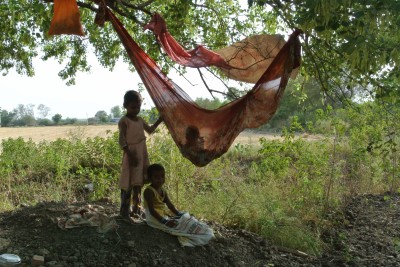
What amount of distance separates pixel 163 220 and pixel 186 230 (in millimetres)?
195

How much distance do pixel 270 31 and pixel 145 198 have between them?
8.18 feet

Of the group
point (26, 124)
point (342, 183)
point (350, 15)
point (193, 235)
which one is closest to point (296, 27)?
point (350, 15)

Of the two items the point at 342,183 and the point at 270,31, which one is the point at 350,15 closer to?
the point at 270,31

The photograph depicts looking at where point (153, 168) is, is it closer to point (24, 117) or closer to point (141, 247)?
point (141, 247)

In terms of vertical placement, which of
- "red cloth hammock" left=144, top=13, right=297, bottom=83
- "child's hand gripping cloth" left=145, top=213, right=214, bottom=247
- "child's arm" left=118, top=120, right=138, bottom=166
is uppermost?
"red cloth hammock" left=144, top=13, right=297, bottom=83

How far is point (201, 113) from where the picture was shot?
339 centimetres

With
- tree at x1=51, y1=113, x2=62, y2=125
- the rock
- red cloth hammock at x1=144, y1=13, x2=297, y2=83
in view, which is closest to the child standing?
red cloth hammock at x1=144, y1=13, x2=297, y2=83

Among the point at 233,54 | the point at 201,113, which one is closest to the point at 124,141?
the point at 201,113

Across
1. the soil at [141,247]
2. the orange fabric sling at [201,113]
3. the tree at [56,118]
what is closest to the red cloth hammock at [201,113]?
the orange fabric sling at [201,113]

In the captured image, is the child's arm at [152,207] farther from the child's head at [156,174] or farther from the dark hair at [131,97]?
the dark hair at [131,97]

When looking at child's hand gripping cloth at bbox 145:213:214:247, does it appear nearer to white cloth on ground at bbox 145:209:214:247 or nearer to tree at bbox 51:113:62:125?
white cloth on ground at bbox 145:209:214:247

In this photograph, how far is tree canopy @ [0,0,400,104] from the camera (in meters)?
2.32

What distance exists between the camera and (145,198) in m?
3.72

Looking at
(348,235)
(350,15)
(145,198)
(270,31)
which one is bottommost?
(348,235)
